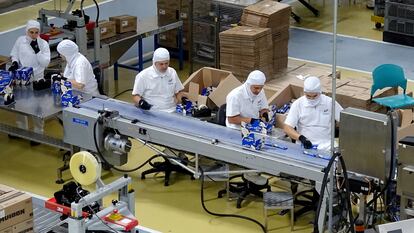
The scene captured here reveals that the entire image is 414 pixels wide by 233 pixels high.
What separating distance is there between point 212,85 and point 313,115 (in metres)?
2.20

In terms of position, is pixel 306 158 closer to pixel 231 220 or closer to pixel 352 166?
pixel 352 166

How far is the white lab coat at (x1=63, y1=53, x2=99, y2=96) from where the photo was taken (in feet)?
35.7

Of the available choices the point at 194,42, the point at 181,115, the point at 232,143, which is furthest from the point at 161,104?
the point at 194,42

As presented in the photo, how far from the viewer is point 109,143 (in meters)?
9.90

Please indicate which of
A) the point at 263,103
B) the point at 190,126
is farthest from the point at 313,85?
the point at 190,126

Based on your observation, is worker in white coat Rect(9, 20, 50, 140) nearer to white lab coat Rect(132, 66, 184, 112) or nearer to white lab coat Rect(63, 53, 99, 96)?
white lab coat Rect(63, 53, 99, 96)

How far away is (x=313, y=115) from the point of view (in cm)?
981

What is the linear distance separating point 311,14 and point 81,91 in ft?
24.2

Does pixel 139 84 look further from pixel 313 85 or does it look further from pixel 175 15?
pixel 175 15

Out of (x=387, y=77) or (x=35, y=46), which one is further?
(x=35, y=46)

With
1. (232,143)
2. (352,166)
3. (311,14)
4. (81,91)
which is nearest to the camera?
(352,166)

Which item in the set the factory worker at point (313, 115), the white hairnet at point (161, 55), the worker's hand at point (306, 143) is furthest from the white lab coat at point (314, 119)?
the white hairnet at point (161, 55)

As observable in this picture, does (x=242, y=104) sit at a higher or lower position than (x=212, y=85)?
higher

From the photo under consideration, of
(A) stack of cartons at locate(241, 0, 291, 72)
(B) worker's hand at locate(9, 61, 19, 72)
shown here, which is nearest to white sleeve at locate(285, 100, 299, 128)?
(A) stack of cartons at locate(241, 0, 291, 72)
